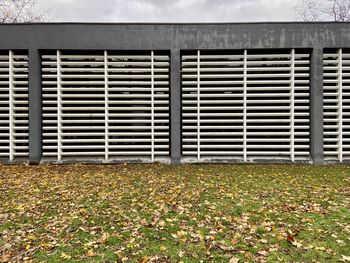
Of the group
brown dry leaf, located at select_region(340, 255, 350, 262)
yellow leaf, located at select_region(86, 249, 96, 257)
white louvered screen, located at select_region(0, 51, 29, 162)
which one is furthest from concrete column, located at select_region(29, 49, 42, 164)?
brown dry leaf, located at select_region(340, 255, 350, 262)

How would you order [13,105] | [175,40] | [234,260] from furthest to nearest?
1. [13,105]
2. [175,40]
3. [234,260]

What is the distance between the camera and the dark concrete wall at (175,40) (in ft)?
36.1

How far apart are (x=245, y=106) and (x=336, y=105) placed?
10.7 ft

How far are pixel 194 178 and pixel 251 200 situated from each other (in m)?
2.45

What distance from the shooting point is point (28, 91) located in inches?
442

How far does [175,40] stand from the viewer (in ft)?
36.5

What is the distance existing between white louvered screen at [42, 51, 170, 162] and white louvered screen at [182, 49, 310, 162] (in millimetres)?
1017

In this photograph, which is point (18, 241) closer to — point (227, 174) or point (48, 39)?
point (227, 174)

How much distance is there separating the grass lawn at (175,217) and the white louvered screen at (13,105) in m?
2.02

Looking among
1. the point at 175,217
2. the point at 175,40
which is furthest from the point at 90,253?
the point at 175,40

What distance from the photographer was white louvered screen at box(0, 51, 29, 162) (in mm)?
11219

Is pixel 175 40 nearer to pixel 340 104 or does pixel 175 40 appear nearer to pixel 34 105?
pixel 34 105

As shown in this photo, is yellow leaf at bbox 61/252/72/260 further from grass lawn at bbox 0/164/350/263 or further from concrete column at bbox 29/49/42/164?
concrete column at bbox 29/49/42/164

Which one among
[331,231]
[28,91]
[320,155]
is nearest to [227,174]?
[320,155]
